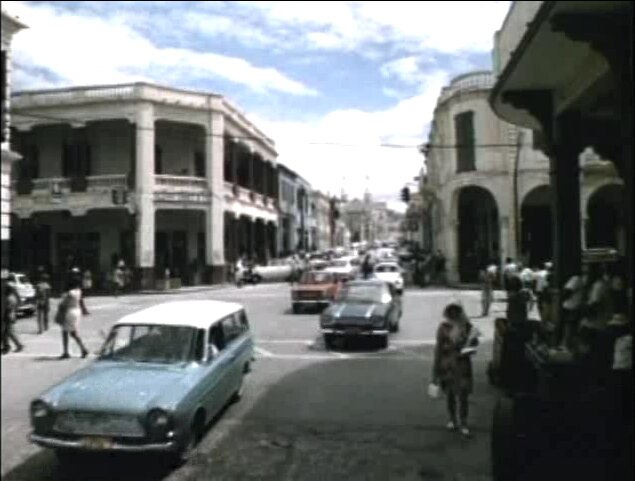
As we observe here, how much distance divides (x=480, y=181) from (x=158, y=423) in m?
29.0

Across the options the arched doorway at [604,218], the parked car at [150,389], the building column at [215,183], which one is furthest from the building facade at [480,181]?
the parked car at [150,389]

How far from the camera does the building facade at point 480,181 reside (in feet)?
96.6

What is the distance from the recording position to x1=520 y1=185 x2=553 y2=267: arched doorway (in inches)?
803

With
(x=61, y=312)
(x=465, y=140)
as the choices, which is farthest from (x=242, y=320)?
(x=465, y=140)

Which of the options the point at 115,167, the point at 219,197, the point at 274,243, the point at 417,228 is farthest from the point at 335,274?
the point at 417,228

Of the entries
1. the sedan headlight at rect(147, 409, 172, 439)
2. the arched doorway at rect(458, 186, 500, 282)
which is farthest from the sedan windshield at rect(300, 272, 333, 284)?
the sedan headlight at rect(147, 409, 172, 439)

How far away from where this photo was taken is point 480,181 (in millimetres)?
34625

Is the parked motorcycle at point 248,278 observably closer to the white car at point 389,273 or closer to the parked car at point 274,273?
the parked car at point 274,273

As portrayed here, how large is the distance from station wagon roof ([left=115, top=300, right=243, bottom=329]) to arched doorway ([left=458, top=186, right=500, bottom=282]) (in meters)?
25.6

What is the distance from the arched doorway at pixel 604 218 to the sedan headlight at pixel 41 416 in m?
16.4

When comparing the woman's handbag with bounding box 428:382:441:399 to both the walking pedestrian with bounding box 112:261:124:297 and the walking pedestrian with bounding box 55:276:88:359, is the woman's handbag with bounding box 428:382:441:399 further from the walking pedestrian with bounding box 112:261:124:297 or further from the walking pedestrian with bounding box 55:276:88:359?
the walking pedestrian with bounding box 112:261:124:297

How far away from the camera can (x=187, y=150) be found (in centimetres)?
3962

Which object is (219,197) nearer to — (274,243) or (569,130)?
(274,243)

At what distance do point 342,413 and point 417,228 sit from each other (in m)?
64.1
